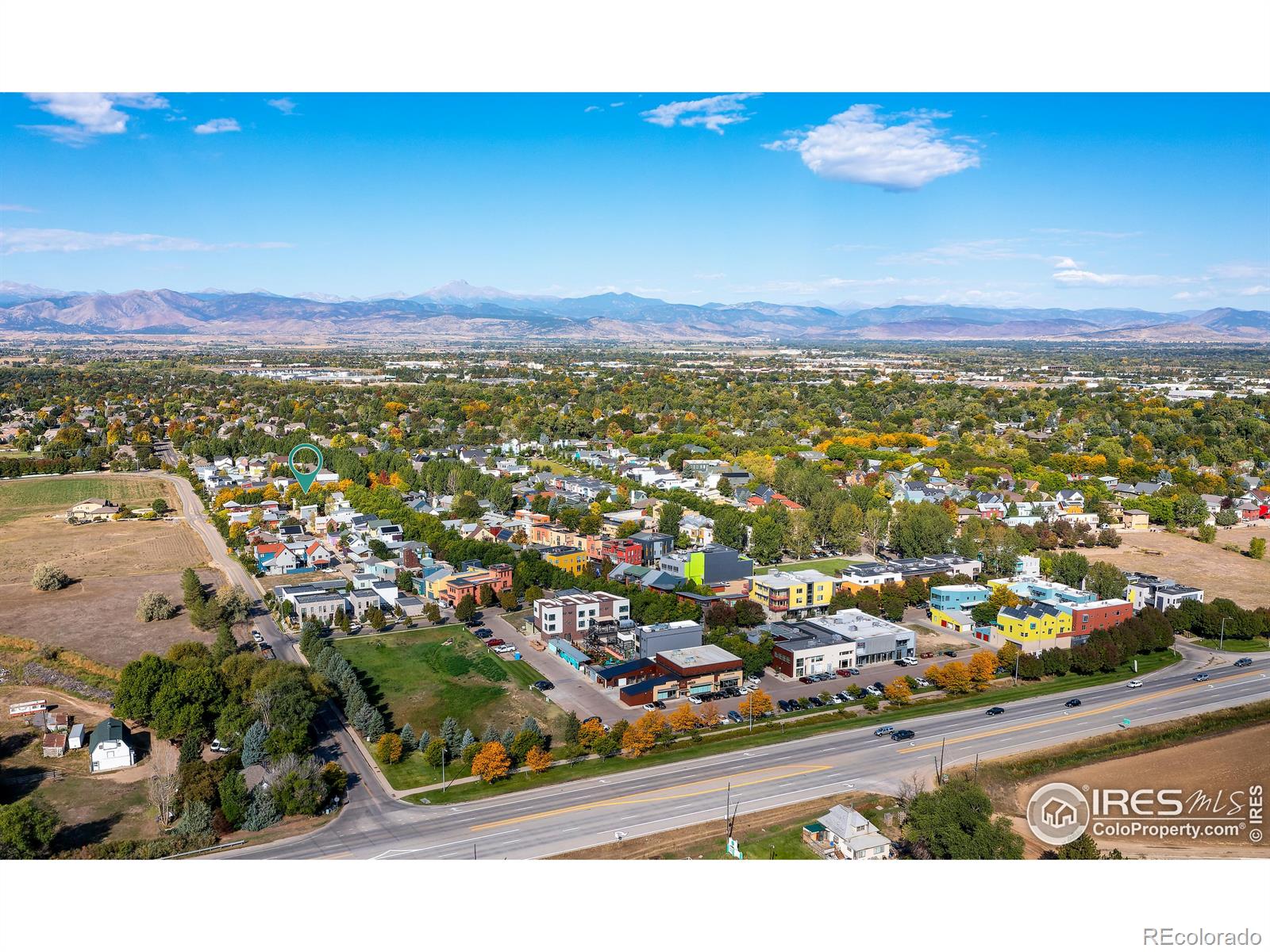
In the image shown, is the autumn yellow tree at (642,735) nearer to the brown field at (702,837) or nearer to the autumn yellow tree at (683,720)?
the autumn yellow tree at (683,720)

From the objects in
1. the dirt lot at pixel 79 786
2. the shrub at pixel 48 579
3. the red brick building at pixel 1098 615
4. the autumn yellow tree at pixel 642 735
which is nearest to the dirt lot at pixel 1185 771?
the red brick building at pixel 1098 615

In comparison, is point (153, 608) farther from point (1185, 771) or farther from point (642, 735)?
point (1185, 771)

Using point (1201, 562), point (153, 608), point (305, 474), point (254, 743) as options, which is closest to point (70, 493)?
point (305, 474)

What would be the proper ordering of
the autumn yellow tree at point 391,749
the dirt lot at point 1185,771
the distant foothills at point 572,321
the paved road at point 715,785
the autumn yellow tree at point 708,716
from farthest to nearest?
the distant foothills at point 572,321 → the autumn yellow tree at point 708,716 → the autumn yellow tree at point 391,749 → the dirt lot at point 1185,771 → the paved road at point 715,785

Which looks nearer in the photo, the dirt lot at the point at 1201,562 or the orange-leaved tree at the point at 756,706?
the orange-leaved tree at the point at 756,706

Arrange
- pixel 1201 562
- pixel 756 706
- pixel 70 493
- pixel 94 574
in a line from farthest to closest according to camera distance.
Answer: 1. pixel 70 493
2. pixel 1201 562
3. pixel 94 574
4. pixel 756 706

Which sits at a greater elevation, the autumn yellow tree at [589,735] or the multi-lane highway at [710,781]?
the autumn yellow tree at [589,735]

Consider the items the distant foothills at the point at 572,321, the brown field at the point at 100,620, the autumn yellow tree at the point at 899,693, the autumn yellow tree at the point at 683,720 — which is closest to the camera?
the autumn yellow tree at the point at 683,720

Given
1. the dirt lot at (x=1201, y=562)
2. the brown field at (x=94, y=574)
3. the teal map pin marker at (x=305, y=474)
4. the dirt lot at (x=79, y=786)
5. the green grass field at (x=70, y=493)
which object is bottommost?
the dirt lot at (x=79, y=786)
